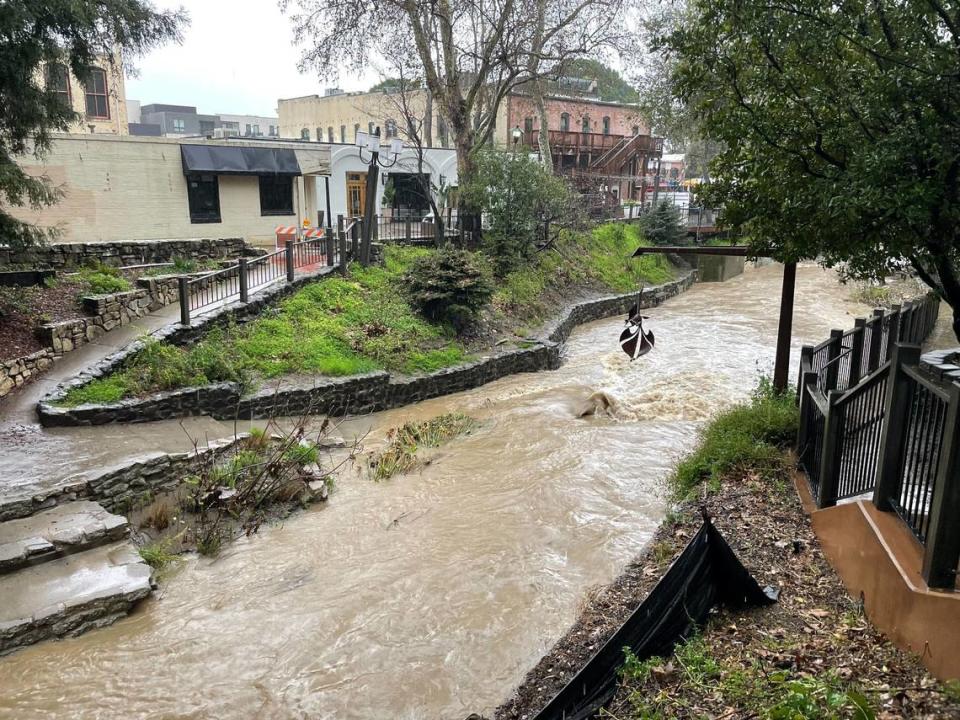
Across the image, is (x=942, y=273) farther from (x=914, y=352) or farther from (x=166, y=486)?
(x=166, y=486)

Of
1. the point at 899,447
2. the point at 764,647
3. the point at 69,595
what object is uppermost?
the point at 899,447

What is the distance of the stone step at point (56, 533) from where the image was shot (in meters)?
7.28

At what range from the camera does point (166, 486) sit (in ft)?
31.3

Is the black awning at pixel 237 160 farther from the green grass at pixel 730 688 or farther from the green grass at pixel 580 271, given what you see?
the green grass at pixel 730 688

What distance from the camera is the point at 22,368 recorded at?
11.2 m

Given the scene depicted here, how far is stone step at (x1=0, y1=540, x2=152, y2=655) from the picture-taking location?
6594 millimetres

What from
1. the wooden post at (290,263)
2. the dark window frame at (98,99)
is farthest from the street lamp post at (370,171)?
the dark window frame at (98,99)

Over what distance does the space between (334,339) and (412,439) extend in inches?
162

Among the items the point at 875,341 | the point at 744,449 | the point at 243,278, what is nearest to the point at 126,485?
the point at 243,278

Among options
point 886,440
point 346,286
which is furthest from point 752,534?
point 346,286

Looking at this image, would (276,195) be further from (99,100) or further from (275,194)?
A: (99,100)

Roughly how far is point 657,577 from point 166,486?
262 inches

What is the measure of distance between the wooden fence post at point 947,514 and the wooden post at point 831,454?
2148 mm

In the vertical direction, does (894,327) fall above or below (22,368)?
above
